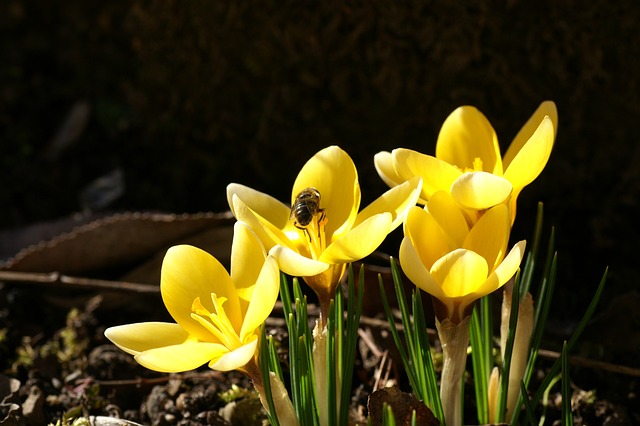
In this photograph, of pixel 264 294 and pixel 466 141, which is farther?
pixel 466 141

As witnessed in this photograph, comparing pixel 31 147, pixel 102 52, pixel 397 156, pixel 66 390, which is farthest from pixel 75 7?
pixel 397 156

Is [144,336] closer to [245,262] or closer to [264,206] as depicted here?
[245,262]

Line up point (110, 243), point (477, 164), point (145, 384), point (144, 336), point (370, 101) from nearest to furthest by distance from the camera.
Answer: point (144, 336) → point (477, 164) → point (145, 384) → point (110, 243) → point (370, 101)

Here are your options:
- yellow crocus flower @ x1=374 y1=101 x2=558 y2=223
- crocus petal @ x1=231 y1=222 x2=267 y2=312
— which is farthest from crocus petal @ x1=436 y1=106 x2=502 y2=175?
crocus petal @ x1=231 y1=222 x2=267 y2=312

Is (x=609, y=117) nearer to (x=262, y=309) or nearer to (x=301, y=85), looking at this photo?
(x=301, y=85)

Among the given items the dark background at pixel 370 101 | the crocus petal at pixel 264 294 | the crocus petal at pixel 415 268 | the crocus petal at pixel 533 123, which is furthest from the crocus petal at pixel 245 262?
the dark background at pixel 370 101

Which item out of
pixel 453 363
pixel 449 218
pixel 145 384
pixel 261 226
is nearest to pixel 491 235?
pixel 449 218

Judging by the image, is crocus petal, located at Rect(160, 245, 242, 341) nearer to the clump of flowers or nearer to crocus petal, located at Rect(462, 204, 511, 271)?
the clump of flowers
